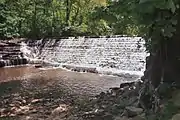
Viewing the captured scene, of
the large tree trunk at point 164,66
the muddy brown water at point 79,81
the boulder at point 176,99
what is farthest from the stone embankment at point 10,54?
the boulder at point 176,99

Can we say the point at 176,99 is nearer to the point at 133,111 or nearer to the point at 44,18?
the point at 133,111

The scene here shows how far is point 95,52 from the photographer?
54.4 ft

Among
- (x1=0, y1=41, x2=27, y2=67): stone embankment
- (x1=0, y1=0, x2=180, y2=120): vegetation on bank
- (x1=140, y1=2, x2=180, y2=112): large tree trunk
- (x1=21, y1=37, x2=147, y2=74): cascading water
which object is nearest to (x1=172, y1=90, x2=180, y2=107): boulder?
(x1=0, y1=0, x2=180, y2=120): vegetation on bank

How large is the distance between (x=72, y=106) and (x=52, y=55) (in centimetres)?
1180

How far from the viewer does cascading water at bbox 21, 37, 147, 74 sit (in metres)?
14.2

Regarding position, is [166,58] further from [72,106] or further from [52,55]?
[52,55]

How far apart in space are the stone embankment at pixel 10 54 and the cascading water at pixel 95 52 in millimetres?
500

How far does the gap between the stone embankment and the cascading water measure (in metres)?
0.50

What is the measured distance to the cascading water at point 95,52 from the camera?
1416 cm

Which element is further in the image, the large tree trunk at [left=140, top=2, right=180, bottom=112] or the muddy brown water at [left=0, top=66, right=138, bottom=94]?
the muddy brown water at [left=0, top=66, right=138, bottom=94]

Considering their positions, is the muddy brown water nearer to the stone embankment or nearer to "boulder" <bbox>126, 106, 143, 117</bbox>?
"boulder" <bbox>126, 106, 143, 117</bbox>

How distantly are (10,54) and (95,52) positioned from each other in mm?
5273

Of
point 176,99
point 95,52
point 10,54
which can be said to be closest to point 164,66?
point 176,99

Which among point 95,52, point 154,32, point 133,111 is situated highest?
point 154,32
